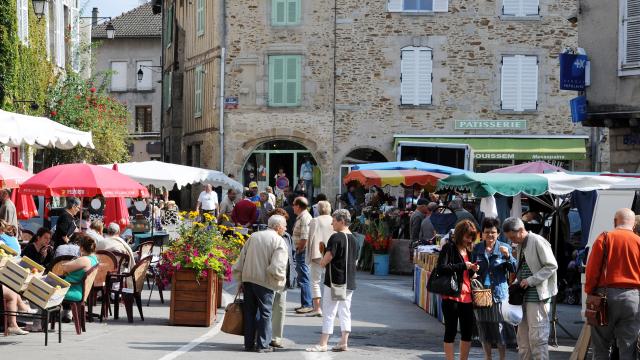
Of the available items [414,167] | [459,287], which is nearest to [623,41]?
[414,167]

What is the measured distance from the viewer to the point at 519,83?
115ft

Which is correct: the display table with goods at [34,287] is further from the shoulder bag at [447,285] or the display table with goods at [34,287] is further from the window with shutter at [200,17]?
the window with shutter at [200,17]

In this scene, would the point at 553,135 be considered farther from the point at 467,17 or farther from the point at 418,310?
the point at 418,310

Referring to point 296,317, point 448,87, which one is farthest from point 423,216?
point 448,87

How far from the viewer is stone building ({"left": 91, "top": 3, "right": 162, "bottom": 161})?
205ft

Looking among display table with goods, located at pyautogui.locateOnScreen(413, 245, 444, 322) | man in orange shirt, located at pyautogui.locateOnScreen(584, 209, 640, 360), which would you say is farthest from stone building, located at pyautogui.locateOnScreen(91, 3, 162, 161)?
man in orange shirt, located at pyautogui.locateOnScreen(584, 209, 640, 360)

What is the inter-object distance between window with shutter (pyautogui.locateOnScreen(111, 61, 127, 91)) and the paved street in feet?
156

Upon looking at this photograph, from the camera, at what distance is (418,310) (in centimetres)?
1728

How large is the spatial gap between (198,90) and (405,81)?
7.73 metres

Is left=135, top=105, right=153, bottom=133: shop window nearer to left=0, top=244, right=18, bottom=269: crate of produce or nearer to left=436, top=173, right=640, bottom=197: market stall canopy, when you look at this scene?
left=436, top=173, right=640, bottom=197: market stall canopy

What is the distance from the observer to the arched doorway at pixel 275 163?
35.6 m

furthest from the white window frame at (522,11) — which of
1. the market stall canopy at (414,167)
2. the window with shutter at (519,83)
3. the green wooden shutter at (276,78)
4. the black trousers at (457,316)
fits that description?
the black trousers at (457,316)

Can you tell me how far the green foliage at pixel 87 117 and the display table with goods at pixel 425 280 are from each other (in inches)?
601

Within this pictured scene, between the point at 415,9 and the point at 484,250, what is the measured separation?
23802mm
